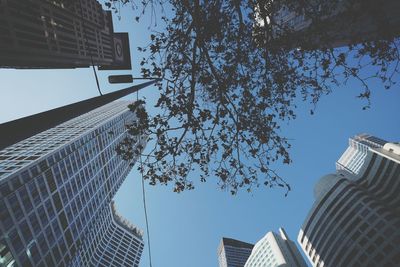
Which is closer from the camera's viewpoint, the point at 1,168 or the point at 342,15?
the point at 342,15

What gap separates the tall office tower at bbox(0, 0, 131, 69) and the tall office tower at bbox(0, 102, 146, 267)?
15509 mm

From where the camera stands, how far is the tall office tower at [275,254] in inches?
3839

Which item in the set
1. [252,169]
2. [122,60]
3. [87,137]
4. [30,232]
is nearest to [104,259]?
[87,137]

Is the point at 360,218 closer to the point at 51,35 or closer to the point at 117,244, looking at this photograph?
the point at 51,35

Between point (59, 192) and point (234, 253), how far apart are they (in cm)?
14762

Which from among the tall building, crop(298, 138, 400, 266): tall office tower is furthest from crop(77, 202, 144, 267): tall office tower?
crop(298, 138, 400, 266): tall office tower

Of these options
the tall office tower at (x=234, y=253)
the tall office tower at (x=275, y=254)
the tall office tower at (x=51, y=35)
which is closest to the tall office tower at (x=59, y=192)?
the tall office tower at (x=51, y=35)

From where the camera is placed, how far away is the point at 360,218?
66562mm

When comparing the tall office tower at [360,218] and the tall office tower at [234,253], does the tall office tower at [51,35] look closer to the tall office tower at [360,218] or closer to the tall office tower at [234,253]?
the tall office tower at [360,218]

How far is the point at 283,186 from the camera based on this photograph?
10758 mm

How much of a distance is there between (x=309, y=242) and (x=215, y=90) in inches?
3301

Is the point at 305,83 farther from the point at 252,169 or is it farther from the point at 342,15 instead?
the point at 252,169

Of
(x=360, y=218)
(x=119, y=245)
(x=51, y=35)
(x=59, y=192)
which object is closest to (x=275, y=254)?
(x=360, y=218)

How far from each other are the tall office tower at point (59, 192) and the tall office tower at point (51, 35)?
50.9 ft
